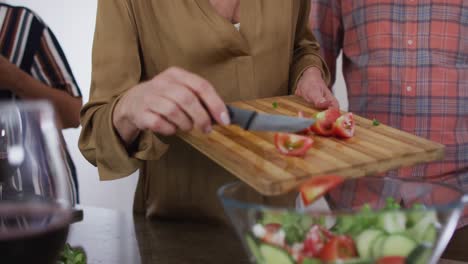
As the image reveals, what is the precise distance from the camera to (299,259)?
633 mm

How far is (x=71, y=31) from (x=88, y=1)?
0.64 feet

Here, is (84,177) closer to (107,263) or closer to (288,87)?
(288,87)

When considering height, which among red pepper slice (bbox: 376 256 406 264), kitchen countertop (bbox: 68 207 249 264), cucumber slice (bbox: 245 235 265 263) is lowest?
kitchen countertop (bbox: 68 207 249 264)

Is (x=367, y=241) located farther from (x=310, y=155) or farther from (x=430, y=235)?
(x=310, y=155)

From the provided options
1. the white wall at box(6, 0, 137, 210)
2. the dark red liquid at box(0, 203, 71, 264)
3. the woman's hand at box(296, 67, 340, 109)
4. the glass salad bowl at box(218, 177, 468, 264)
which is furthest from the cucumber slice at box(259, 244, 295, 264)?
the white wall at box(6, 0, 137, 210)

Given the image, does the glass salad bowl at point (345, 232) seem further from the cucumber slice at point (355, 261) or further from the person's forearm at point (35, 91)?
the person's forearm at point (35, 91)

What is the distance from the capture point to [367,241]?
2.09 feet

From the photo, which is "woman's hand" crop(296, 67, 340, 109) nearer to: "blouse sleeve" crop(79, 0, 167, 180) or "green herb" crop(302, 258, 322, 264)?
"blouse sleeve" crop(79, 0, 167, 180)

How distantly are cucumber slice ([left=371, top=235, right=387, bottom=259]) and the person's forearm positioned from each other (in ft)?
4.24

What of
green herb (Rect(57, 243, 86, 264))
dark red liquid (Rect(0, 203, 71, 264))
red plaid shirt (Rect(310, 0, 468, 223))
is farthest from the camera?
red plaid shirt (Rect(310, 0, 468, 223))

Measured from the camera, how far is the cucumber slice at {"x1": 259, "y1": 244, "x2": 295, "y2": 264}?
639mm

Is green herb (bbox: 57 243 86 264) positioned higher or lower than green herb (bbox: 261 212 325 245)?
lower

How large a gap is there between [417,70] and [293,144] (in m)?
0.84

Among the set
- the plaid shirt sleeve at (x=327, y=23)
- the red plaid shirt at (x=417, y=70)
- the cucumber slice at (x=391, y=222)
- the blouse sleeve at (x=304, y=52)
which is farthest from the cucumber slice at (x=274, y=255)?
the plaid shirt sleeve at (x=327, y=23)
